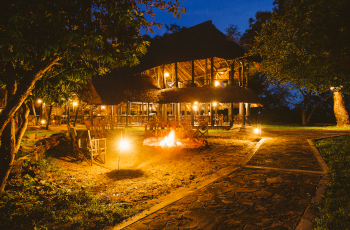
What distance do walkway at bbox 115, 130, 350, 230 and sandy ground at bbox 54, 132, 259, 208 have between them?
2.18 feet

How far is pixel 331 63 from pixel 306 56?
1.36 metres

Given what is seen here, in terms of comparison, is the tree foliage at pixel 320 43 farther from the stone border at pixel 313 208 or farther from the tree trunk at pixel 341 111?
the tree trunk at pixel 341 111

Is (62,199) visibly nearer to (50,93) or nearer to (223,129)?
(50,93)

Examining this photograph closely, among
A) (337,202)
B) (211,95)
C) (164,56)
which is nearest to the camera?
(337,202)

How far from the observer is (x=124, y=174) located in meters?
6.12

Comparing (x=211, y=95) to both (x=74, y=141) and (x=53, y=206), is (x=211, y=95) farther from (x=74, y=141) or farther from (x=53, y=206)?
(x=53, y=206)

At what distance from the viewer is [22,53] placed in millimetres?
3582

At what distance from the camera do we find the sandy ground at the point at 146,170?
466cm

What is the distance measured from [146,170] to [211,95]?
12618mm

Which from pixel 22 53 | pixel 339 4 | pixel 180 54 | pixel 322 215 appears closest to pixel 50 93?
pixel 22 53

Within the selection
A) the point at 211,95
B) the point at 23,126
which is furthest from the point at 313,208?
the point at 211,95

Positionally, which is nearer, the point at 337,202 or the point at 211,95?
the point at 337,202

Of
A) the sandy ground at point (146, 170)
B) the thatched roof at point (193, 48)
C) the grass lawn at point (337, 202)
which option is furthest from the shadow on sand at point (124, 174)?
the thatched roof at point (193, 48)

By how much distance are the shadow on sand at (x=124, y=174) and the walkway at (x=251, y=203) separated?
2249 millimetres
